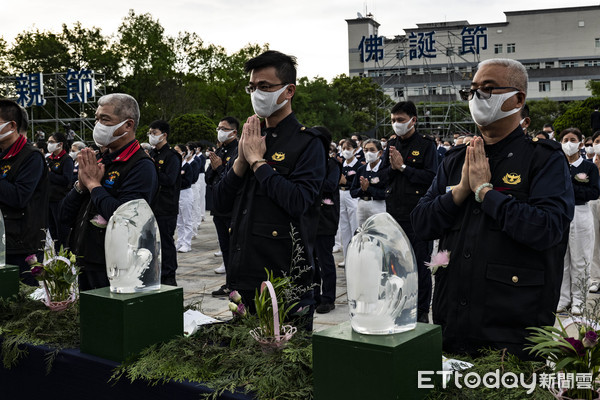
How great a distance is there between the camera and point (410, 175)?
6.16m

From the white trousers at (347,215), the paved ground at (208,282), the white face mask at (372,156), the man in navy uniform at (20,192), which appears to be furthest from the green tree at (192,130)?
the man in navy uniform at (20,192)

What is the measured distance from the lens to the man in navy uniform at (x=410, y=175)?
5.94 meters

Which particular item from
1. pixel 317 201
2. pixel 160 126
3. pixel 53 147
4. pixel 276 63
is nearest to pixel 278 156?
pixel 317 201

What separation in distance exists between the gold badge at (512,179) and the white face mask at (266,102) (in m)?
1.36

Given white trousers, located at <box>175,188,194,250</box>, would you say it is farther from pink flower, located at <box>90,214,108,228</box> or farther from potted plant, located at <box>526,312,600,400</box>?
potted plant, located at <box>526,312,600,400</box>

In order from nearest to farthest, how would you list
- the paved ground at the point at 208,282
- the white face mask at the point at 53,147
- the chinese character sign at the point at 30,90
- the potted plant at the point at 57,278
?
the potted plant at the point at 57,278 → the paved ground at the point at 208,282 → the white face mask at the point at 53,147 → the chinese character sign at the point at 30,90

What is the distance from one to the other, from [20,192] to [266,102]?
7.66 ft

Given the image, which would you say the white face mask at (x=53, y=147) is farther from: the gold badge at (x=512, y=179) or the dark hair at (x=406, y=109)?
the gold badge at (x=512, y=179)

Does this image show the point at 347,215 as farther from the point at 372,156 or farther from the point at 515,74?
the point at 515,74

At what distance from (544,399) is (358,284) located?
2.07ft

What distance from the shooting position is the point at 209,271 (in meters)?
9.12

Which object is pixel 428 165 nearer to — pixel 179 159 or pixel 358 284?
pixel 179 159

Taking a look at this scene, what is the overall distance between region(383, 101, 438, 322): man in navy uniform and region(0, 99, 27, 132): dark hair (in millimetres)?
3572

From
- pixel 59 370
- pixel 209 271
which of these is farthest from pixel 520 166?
pixel 209 271
